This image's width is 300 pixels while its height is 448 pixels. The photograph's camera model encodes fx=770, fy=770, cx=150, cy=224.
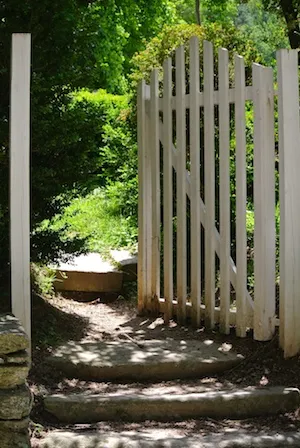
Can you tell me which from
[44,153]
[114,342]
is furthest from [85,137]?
[114,342]

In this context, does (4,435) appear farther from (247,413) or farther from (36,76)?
(36,76)

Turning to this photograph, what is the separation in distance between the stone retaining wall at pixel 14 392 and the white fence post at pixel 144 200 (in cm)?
313

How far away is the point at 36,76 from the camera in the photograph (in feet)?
20.6

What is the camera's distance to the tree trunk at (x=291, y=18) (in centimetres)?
870

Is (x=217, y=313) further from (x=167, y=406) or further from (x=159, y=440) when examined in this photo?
(x=159, y=440)

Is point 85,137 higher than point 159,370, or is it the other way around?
point 85,137

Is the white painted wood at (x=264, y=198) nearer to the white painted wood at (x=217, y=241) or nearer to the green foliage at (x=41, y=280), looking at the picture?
the white painted wood at (x=217, y=241)

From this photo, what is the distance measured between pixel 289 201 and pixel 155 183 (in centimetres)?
177

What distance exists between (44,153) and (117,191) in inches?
216

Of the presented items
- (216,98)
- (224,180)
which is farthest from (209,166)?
(216,98)

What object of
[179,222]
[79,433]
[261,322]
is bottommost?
[79,433]

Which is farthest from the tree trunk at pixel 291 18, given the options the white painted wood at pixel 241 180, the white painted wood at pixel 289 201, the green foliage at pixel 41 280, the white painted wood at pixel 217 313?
the green foliage at pixel 41 280

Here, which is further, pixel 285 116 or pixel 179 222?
pixel 179 222

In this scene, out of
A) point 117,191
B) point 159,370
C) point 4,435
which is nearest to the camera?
point 4,435
